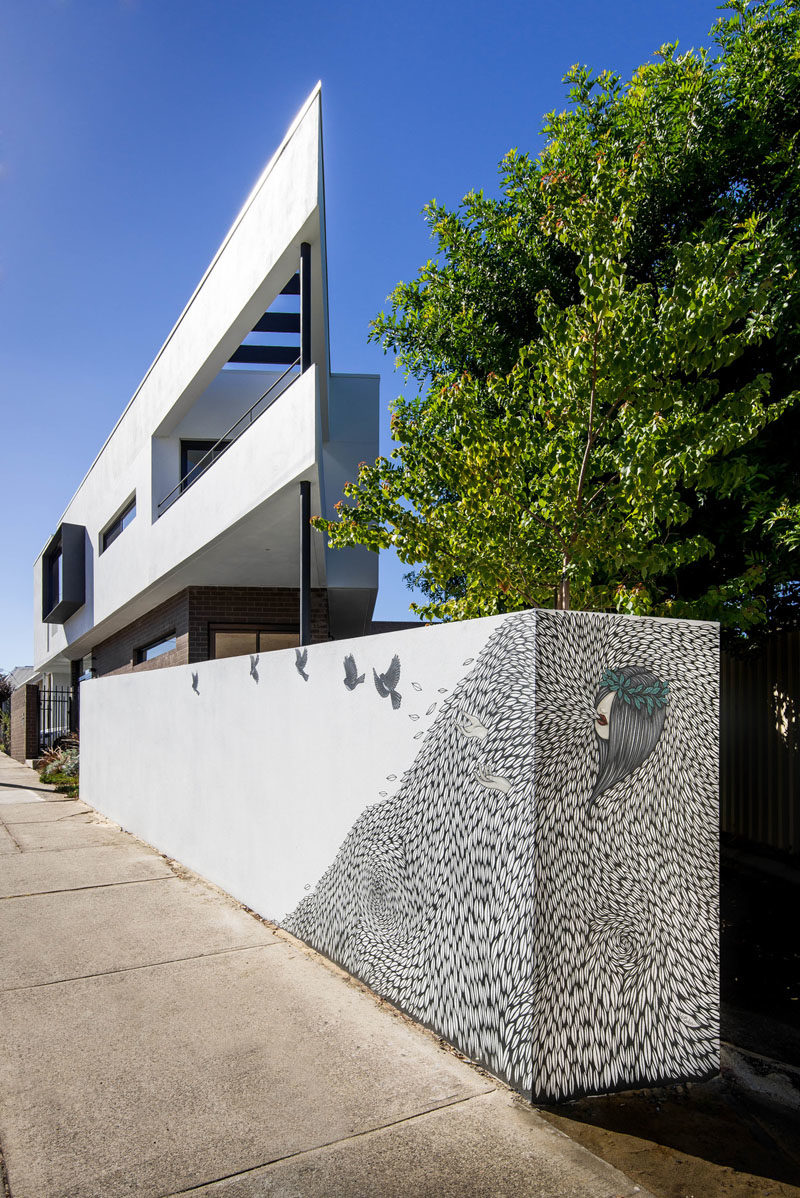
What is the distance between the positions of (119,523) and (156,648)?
12.4 feet

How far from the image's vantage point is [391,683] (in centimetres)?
482

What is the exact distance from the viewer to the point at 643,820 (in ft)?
12.9

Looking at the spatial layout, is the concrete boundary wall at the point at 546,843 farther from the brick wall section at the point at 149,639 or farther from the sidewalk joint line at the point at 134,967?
the brick wall section at the point at 149,639

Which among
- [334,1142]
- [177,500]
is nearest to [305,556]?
[177,500]

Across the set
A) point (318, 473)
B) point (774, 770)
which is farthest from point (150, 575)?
point (774, 770)

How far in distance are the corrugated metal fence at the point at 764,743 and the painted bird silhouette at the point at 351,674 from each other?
5640mm

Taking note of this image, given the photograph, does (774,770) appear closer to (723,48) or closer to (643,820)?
(643,820)

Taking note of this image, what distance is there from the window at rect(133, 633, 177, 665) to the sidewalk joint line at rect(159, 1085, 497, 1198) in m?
12.7

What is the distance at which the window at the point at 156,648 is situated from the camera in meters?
16.0

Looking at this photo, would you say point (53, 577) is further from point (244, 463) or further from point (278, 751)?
point (278, 751)

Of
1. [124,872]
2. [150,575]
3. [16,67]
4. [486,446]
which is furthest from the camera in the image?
[150,575]

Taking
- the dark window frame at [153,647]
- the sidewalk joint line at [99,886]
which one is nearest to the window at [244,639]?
the dark window frame at [153,647]

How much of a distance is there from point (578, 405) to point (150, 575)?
10.1 metres

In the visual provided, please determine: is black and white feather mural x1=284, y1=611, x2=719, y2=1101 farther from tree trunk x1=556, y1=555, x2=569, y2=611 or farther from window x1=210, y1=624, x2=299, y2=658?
window x1=210, y1=624, x2=299, y2=658
